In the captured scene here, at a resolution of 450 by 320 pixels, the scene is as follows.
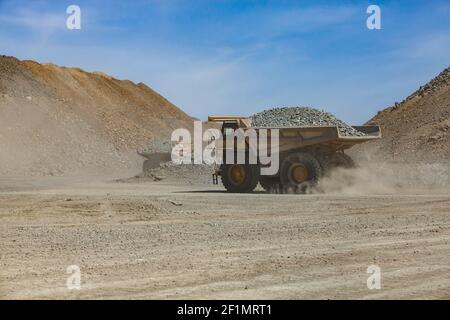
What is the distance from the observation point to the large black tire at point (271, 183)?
19.4 m

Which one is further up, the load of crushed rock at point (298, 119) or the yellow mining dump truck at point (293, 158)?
the load of crushed rock at point (298, 119)

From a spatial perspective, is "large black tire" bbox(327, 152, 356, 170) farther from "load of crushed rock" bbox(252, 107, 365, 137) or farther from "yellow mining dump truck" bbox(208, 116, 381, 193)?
"load of crushed rock" bbox(252, 107, 365, 137)

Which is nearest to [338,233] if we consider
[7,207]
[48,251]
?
[48,251]

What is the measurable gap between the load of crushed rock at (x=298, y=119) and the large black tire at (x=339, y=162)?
2.33 ft

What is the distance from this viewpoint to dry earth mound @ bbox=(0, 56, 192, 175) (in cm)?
4325

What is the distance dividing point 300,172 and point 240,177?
6.21 feet

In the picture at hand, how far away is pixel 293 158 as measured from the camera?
18750 mm

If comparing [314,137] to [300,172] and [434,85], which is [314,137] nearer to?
[300,172]

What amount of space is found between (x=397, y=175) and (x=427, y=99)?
811 inches

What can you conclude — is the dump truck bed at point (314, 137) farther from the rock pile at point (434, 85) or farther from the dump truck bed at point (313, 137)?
the rock pile at point (434, 85)

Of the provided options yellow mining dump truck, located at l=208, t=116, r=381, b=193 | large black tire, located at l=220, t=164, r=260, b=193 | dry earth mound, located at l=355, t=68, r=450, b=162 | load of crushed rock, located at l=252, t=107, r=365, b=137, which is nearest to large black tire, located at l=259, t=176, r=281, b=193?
yellow mining dump truck, located at l=208, t=116, r=381, b=193

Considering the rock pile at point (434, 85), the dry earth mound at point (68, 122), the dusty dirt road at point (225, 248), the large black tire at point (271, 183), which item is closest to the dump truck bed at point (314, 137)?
the large black tire at point (271, 183)

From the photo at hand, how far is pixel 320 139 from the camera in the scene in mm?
18922

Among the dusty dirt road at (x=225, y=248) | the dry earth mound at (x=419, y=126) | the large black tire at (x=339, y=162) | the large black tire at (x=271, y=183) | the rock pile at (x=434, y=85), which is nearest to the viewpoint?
the dusty dirt road at (x=225, y=248)
